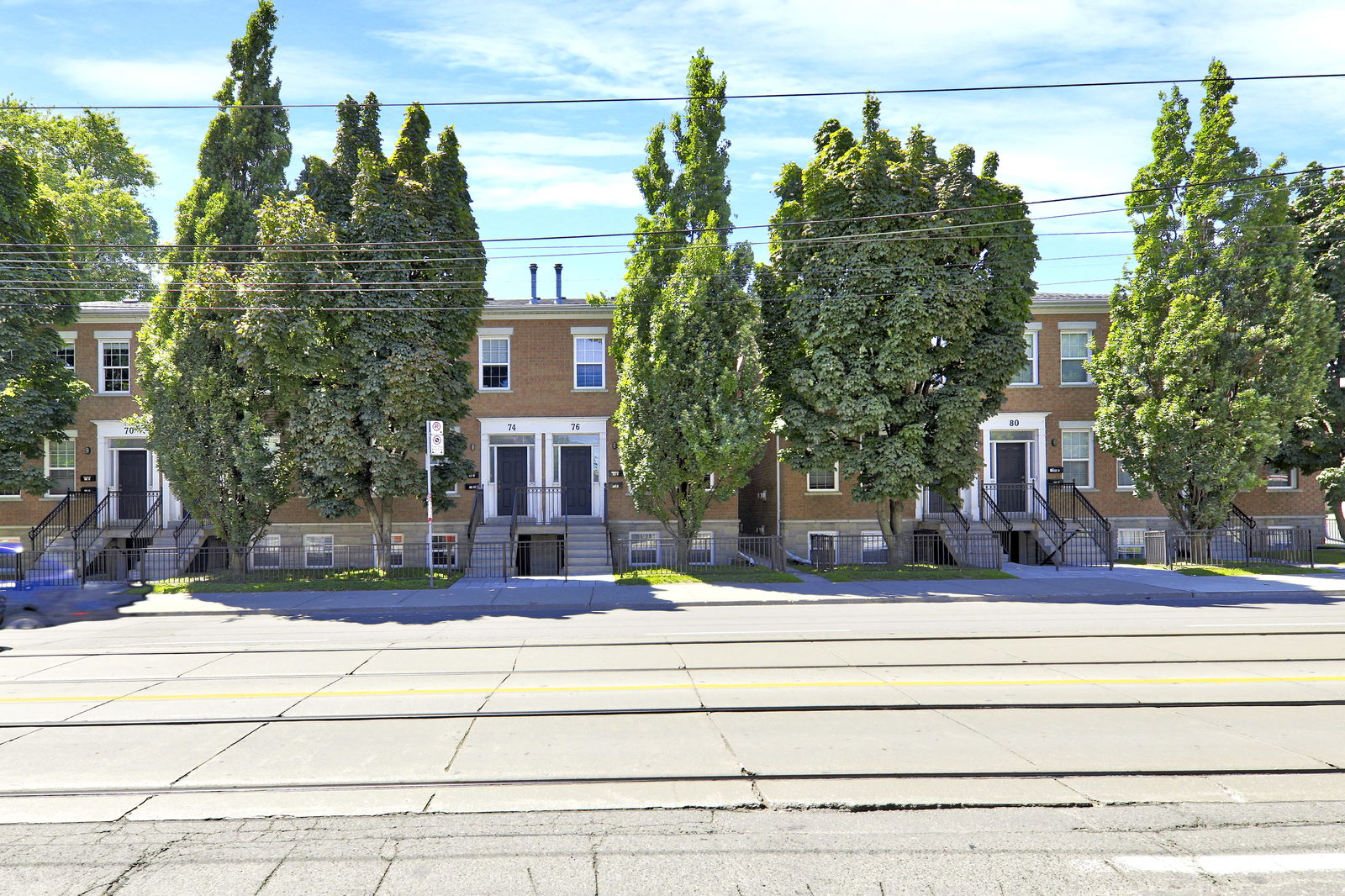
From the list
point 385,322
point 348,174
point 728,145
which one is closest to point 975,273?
point 728,145

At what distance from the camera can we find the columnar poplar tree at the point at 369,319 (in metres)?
19.9

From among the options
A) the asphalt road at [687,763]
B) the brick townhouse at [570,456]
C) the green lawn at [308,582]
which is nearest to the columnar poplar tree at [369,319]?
the green lawn at [308,582]

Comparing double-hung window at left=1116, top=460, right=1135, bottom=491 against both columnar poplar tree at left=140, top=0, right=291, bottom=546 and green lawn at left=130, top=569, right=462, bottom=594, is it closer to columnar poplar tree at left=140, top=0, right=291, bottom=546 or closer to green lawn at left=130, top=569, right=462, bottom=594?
green lawn at left=130, top=569, right=462, bottom=594

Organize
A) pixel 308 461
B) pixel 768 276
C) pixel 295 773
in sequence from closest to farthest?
1. pixel 295 773
2. pixel 308 461
3. pixel 768 276

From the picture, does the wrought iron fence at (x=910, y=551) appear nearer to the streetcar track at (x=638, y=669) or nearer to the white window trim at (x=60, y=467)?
the streetcar track at (x=638, y=669)

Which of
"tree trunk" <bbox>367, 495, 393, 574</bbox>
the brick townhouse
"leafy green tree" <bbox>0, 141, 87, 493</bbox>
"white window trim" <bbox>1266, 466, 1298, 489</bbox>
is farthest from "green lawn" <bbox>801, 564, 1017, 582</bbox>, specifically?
"leafy green tree" <bbox>0, 141, 87, 493</bbox>

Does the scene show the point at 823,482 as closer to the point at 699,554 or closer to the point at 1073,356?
the point at 699,554

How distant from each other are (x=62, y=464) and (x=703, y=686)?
90.3ft

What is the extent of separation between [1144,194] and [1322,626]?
1422 centimetres

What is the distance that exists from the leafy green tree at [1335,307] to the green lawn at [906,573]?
11771 millimetres

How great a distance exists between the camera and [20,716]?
26.7 feet

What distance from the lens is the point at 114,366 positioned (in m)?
26.7

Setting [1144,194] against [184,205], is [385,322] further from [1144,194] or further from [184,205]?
[1144,194]

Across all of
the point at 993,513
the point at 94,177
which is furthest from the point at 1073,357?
the point at 94,177
